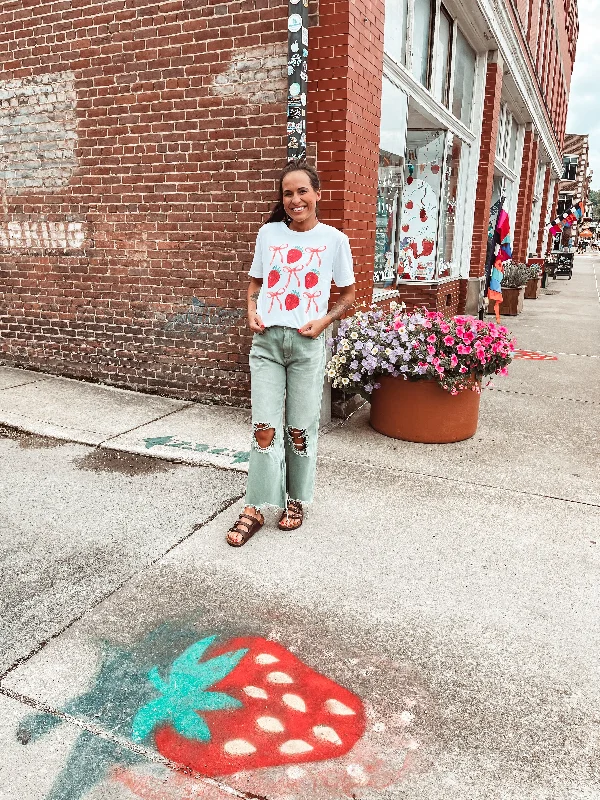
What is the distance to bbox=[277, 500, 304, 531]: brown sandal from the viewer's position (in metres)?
3.69

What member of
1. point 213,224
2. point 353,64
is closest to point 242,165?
point 213,224

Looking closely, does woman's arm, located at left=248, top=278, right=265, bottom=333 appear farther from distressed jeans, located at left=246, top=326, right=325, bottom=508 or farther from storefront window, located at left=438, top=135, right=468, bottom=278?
storefront window, located at left=438, top=135, right=468, bottom=278

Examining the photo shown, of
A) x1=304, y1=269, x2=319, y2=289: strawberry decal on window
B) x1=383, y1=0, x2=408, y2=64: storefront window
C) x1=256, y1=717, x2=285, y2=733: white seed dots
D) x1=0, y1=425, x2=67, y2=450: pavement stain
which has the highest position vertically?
x1=383, y1=0, x2=408, y2=64: storefront window

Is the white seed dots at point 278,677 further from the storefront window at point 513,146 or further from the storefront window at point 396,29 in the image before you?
the storefront window at point 513,146

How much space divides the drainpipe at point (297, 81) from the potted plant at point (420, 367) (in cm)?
146

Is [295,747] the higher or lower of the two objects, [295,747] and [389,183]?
the lower

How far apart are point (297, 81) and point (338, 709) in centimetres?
446

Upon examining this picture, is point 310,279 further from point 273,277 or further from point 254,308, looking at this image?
point 254,308

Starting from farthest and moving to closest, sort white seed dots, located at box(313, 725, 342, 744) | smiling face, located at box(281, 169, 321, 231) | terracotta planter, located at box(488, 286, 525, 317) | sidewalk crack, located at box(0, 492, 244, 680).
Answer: terracotta planter, located at box(488, 286, 525, 317), smiling face, located at box(281, 169, 321, 231), sidewalk crack, located at box(0, 492, 244, 680), white seed dots, located at box(313, 725, 342, 744)

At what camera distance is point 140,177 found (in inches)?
238

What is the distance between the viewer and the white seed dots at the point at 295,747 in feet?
6.91

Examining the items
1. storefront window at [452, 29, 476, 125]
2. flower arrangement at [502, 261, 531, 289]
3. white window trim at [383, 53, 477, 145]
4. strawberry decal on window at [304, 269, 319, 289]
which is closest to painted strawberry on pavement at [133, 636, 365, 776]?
strawberry decal on window at [304, 269, 319, 289]

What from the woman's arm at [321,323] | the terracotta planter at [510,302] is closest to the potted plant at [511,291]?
the terracotta planter at [510,302]

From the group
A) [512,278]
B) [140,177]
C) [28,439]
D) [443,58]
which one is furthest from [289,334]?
[512,278]
